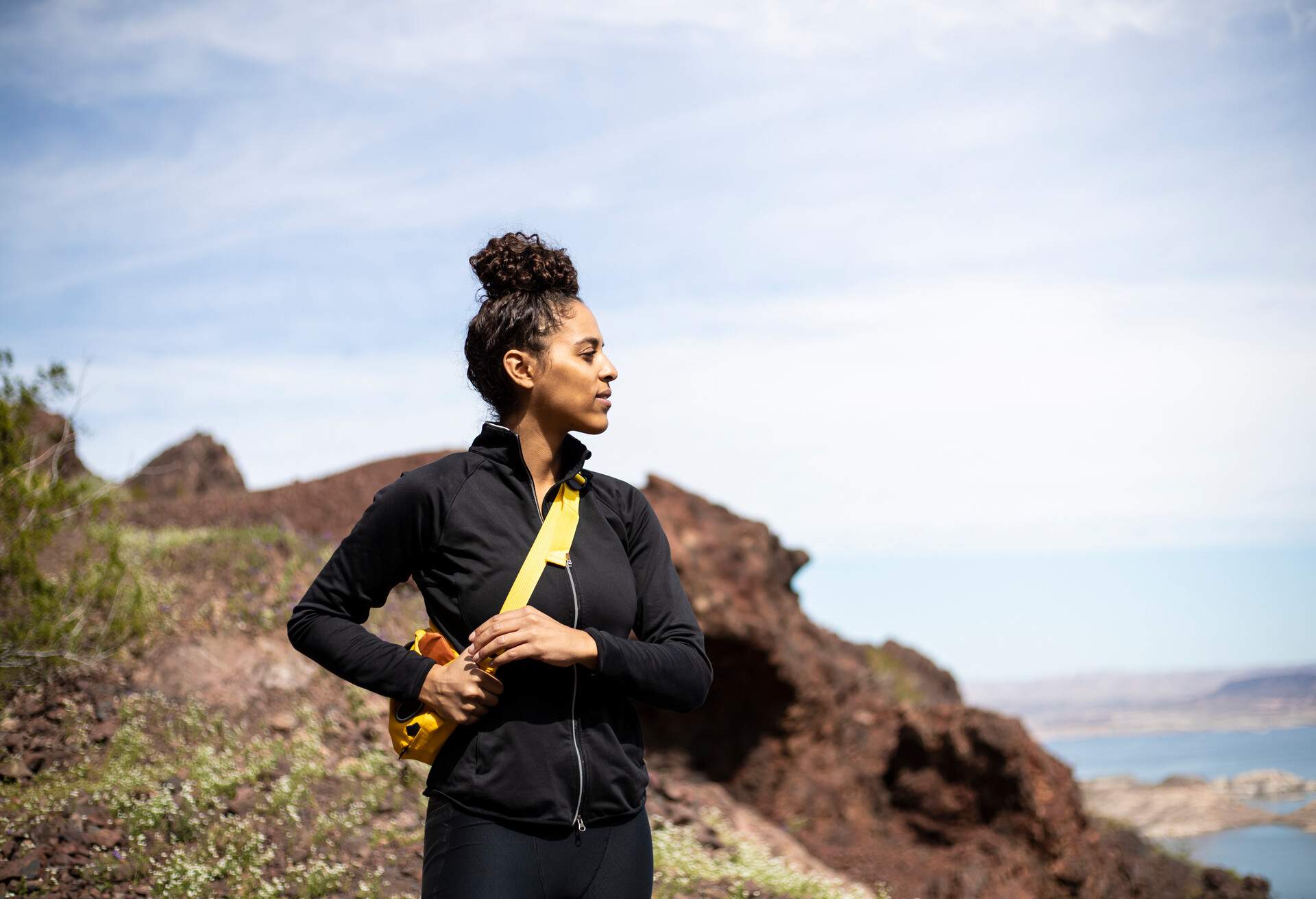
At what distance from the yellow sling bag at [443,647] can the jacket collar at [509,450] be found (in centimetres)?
15

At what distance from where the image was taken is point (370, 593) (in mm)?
2805

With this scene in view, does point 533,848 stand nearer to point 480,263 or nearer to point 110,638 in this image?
point 480,263

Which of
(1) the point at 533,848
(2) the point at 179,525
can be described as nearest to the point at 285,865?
(1) the point at 533,848

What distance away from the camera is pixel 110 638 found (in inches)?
327

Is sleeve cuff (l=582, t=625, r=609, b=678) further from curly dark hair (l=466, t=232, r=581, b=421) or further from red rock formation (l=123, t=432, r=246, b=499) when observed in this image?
red rock formation (l=123, t=432, r=246, b=499)

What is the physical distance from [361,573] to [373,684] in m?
0.29

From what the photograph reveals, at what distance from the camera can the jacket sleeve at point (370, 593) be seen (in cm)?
264

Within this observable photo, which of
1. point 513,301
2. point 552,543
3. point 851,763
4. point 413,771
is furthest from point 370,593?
point 851,763

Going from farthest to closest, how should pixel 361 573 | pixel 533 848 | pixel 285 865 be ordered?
1. pixel 285 865
2. pixel 361 573
3. pixel 533 848

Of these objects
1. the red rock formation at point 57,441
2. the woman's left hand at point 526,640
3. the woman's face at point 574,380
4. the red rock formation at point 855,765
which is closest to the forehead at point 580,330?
the woman's face at point 574,380

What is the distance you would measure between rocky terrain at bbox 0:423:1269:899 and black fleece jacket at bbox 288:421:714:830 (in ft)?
11.6

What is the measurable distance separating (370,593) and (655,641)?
0.75 metres

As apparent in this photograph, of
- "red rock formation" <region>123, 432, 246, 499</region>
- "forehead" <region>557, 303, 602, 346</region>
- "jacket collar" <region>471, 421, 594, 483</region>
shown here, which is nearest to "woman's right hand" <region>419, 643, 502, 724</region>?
"jacket collar" <region>471, 421, 594, 483</region>

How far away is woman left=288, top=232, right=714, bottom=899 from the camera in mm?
2551
